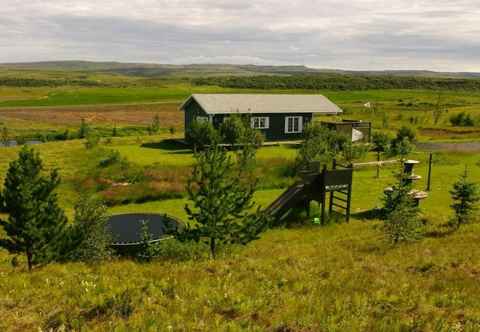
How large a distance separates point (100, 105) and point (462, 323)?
3965 inches

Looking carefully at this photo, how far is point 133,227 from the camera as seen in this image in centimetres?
2181

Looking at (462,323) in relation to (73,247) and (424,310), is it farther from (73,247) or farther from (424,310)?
(73,247)

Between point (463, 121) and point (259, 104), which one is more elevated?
point (259, 104)

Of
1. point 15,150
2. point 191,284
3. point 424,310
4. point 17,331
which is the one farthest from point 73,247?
point 15,150

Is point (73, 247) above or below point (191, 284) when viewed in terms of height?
below

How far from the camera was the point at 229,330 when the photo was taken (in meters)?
7.34

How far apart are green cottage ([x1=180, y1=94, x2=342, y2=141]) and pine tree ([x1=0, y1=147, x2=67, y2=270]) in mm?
30797

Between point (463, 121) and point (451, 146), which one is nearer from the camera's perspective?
point (451, 146)

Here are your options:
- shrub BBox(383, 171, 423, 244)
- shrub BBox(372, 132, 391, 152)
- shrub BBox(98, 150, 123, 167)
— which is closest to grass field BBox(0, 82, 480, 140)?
shrub BBox(372, 132, 391, 152)

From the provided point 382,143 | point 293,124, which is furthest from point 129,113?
point 382,143

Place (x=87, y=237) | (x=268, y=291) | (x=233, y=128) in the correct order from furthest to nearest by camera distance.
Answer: (x=233, y=128)
(x=87, y=237)
(x=268, y=291)

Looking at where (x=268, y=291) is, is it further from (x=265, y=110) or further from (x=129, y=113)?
(x=129, y=113)

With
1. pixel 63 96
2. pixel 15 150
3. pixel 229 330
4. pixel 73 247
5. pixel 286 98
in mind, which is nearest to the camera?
pixel 229 330

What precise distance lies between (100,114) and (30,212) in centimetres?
7518
